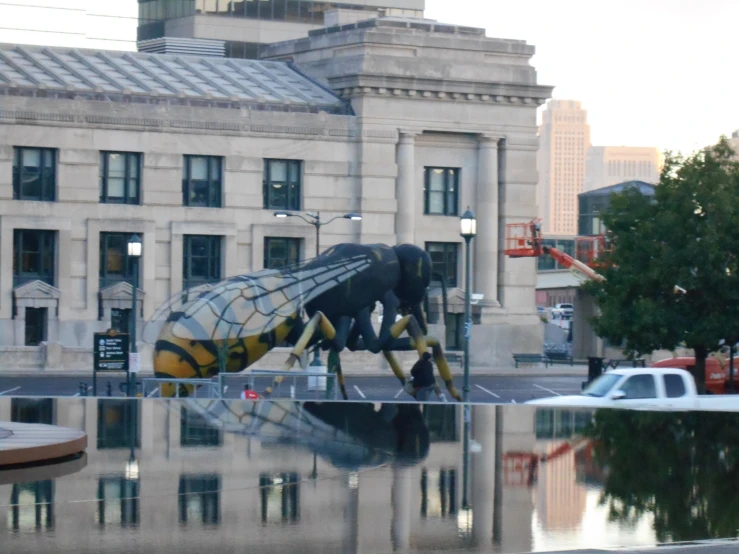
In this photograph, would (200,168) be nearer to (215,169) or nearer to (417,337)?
(215,169)

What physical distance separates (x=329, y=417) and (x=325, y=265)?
45.0 ft

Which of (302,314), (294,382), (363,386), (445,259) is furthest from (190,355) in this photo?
(445,259)

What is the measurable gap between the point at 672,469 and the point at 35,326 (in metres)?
40.7

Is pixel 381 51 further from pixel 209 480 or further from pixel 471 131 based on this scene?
pixel 209 480

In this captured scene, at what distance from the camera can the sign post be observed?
40.6 m

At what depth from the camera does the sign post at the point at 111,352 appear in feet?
133

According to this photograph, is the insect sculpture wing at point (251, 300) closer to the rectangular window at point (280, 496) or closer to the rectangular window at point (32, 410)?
the rectangular window at point (32, 410)

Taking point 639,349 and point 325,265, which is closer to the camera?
point 325,265

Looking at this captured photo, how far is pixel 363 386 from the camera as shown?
175ft

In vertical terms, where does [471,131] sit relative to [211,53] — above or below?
below

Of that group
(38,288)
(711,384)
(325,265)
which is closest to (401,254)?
(325,265)

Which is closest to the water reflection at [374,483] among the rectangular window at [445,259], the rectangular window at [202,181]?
the rectangular window at [202,181]

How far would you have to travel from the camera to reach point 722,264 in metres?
46.2

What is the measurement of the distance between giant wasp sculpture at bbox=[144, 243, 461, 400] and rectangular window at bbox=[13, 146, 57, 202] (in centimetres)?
1750
